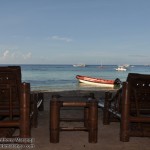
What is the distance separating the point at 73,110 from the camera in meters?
11.4

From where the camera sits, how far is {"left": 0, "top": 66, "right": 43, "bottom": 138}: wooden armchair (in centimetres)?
599

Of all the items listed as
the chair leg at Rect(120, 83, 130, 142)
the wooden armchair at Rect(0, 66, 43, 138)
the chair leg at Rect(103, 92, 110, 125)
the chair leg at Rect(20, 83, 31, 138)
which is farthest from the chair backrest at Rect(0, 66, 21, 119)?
the chair leg at Rect(103, 92, 110, 125)

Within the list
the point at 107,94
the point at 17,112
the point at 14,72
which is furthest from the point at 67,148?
the point at 107,94

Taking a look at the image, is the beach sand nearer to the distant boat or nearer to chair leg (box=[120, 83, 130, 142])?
chair leg (box=[120, 83, 130, 142])

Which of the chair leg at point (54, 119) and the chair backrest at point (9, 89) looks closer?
the chair leg at point (54, 119)

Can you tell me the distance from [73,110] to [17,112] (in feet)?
15.5

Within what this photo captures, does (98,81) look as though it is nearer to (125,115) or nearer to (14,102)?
(14,102)

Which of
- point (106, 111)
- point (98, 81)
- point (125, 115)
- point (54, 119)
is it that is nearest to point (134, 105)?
point (125, 115)

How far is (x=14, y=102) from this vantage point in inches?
275

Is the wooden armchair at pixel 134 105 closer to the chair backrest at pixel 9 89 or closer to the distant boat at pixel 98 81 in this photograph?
the chair backrest at pixel 9 89

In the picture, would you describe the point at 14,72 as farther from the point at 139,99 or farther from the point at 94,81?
the point at 94,81

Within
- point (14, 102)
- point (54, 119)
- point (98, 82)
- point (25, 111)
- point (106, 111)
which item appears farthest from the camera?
point (98, 82)

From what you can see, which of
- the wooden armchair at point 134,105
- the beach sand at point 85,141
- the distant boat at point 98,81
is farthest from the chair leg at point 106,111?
the distant boat at point 98,81

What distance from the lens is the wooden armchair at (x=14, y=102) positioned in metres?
5.99
